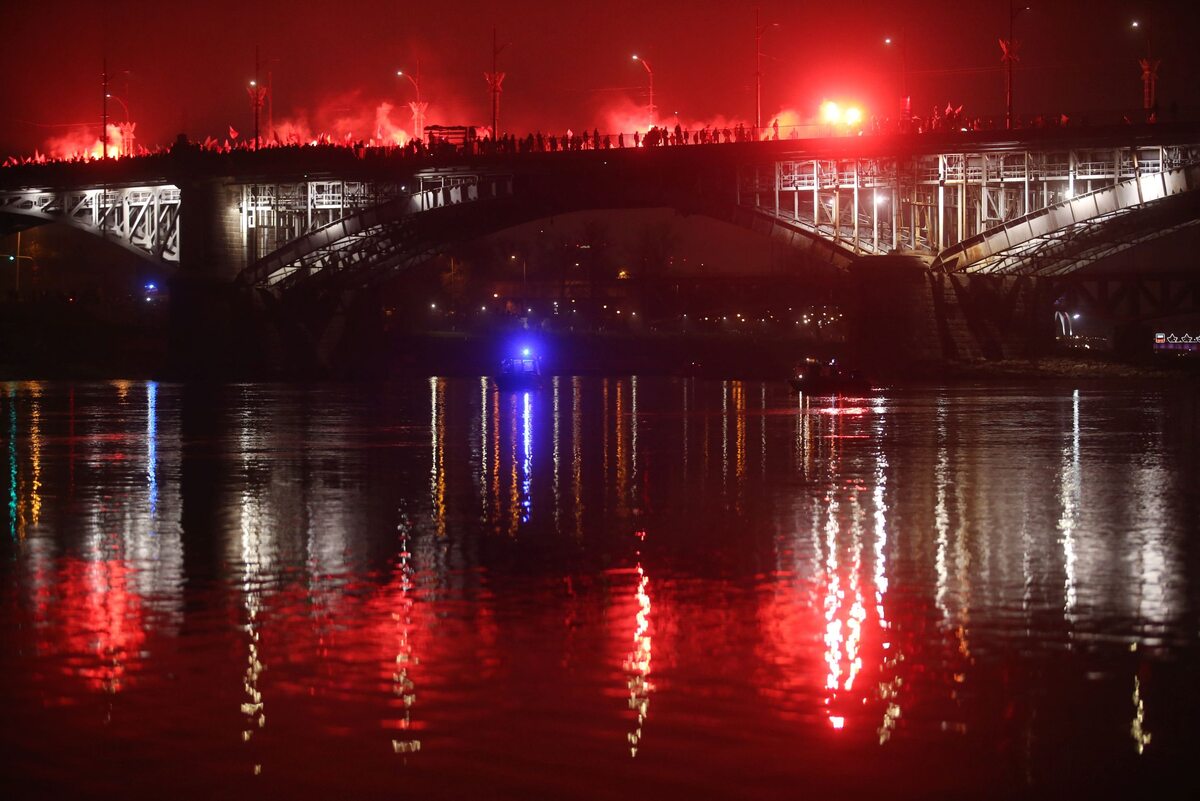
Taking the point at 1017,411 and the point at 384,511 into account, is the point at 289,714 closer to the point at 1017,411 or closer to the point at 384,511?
the point at 384,511

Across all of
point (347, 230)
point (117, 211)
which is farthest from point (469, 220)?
point (117, 211)

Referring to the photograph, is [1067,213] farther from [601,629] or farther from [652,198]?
[601,629]

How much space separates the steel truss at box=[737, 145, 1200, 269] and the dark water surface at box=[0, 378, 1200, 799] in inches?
2312

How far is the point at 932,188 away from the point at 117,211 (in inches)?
2588

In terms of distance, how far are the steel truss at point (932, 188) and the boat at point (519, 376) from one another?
17.9 metres

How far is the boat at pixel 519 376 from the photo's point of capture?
91812 mm

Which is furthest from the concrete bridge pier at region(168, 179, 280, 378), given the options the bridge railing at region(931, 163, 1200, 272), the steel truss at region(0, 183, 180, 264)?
the bridge railing at region(931, 163, 1200, 272)

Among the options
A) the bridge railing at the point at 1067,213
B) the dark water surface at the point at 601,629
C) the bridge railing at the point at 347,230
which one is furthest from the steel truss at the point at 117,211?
the dark water surface at the point at 601,629

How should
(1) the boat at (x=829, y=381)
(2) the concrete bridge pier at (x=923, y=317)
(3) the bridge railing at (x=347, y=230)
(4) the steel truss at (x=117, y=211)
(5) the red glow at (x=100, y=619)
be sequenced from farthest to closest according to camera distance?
(4) the steel truss at (x=117, y=211) < (3) the bridge railing at (x=347, y=230) < (2) the concrete bridge pier at (x=923, y=317) < (1) the boat at (x=829, y=381) < (5) the red glow at (x=100, y=619)

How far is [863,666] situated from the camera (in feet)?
48.8

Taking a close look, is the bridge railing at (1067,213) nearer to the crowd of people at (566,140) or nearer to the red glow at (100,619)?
the crowd of people at (566,140)

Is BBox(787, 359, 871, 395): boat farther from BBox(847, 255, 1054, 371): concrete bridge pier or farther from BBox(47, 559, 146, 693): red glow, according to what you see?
BBox(47, 559, 146, 693): red glow

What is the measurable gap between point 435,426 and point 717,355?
87.6 meters

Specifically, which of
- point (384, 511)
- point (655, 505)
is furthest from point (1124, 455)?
point (384, 511)
